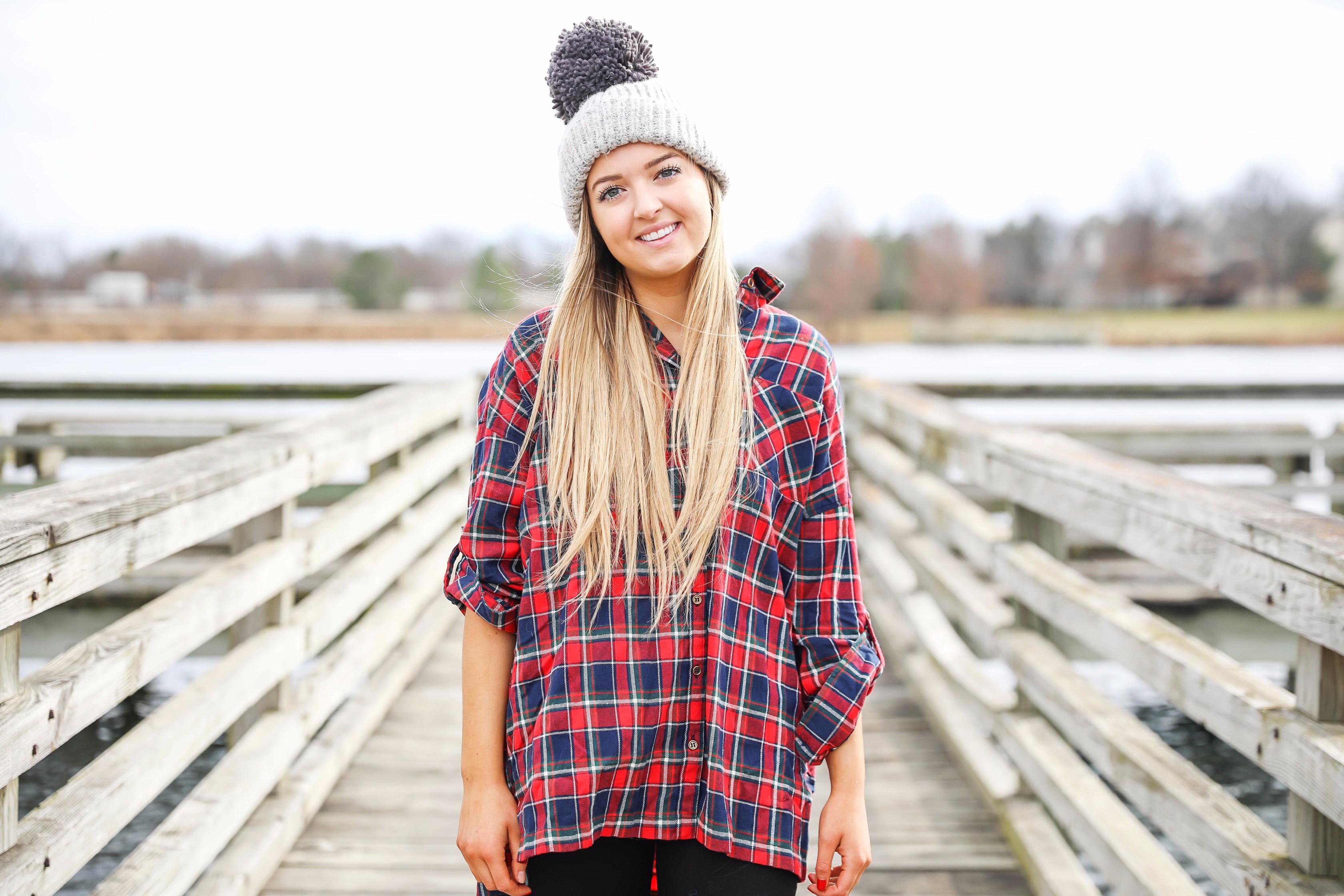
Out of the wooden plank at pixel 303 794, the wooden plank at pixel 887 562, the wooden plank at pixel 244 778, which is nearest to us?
the wooden plank at pixel 244 778

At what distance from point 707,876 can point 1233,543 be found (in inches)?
35.5

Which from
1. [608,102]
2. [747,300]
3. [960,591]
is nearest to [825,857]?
[747,300]

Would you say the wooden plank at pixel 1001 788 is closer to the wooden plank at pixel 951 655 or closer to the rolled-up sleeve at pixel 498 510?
the wooden plank at pixel 951 655

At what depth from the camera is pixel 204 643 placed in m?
2.13

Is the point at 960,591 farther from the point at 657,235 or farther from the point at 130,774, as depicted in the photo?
the point at 130,774

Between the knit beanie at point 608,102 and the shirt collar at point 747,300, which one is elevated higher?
the knit beanie at point 608,102

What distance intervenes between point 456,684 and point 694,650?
7.82ft

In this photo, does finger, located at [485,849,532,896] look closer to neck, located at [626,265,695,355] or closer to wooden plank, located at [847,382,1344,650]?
neck, located at [626,265,695,355]

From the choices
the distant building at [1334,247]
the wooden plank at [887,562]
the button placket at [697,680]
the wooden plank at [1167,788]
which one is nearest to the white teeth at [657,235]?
the button placket at [697,680]

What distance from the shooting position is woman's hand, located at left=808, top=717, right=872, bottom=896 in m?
1.18

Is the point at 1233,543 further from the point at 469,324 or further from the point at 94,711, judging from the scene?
the point at 469,324

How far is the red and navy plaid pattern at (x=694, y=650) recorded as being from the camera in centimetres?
114

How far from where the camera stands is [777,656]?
1.17m

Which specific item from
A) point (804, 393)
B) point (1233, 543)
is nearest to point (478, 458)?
point (804, 393)
